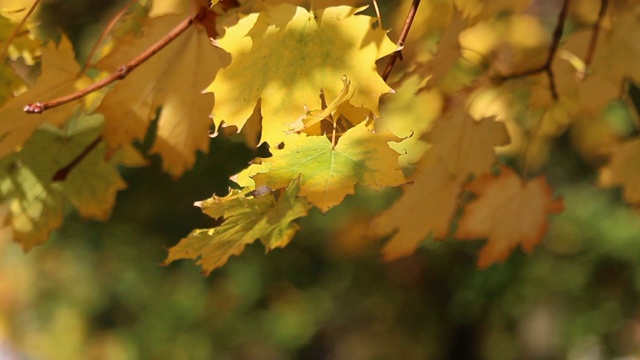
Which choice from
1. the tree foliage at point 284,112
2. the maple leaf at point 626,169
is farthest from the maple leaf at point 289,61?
the maple leaf at point 626,169

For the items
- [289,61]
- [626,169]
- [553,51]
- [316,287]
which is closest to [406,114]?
[626,169]

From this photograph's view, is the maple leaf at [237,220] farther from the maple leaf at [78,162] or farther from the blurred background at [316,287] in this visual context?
the blurred background at [316,287]

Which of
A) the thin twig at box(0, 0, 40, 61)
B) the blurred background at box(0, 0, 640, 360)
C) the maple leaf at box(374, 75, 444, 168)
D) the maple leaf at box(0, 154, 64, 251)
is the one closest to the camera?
the thin twig at box(0, 0, 40, 61)

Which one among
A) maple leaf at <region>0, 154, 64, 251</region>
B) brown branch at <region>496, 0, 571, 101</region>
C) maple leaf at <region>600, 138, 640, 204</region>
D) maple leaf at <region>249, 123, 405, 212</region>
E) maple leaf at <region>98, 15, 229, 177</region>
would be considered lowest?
maple leaf at <region>600, 138, 640, 204</region>

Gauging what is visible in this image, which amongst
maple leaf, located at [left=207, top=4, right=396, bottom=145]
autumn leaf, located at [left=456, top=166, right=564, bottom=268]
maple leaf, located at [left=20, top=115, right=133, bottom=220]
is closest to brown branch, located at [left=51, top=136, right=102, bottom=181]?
maple leaf, located at [left=20, top=115, right=133, bottom=220]

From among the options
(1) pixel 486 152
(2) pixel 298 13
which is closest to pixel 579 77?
(1) pixel 486 152

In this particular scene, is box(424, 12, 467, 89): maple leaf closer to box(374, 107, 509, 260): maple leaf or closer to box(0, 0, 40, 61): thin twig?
box(374, 107, 509, 260): maple leaf

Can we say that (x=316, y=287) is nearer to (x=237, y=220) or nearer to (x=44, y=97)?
(x=44, y=97)

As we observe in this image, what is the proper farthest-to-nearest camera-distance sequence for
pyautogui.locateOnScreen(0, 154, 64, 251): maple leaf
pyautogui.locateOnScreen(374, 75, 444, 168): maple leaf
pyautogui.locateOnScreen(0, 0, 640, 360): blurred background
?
1. pyautogui.locateOnScreen(0, 0, 640, 360): blurred background
2. pyautogui.locateOnScreen(374, 75, 444, 168): maple leaf
3. pyautogui.locateOnScreen(0, 154, 64, 251): maple leaf
